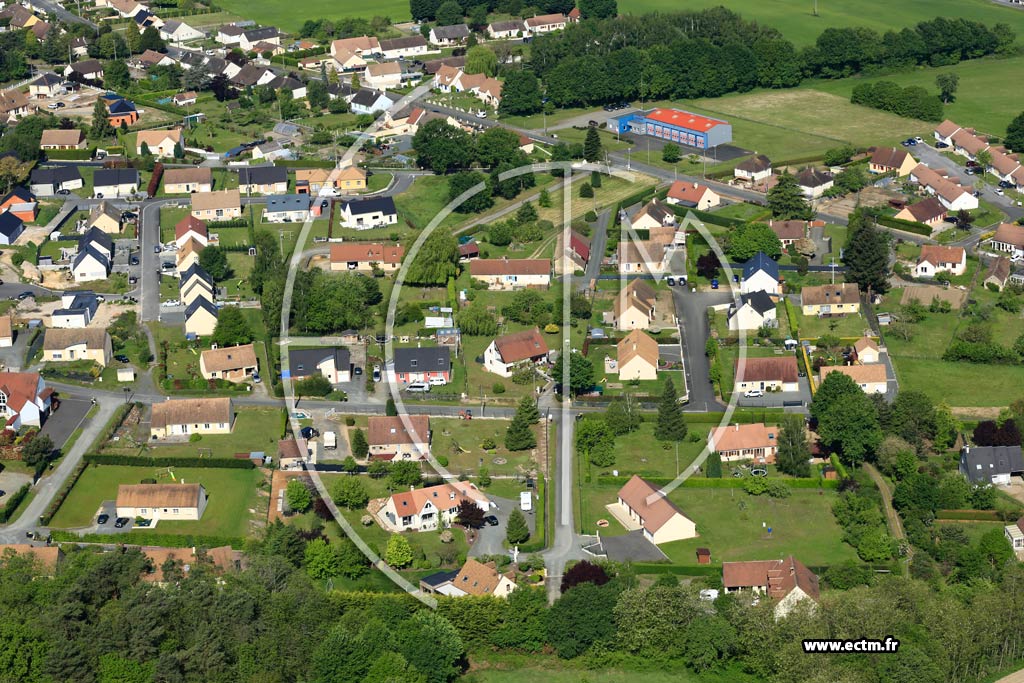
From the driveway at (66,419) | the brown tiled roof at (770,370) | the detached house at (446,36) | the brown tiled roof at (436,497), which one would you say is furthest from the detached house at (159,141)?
the brown tiled roof at (436,497)

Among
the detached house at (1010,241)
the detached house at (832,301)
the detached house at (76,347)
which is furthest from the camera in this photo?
the detached house at (1010,241)

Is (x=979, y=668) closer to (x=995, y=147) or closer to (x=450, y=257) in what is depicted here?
(x=450, y=257)

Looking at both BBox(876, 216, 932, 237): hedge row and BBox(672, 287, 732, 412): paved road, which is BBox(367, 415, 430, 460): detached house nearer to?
BBox(672, 287, 732, 412): paved road

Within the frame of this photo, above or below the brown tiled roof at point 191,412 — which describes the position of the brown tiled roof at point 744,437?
below

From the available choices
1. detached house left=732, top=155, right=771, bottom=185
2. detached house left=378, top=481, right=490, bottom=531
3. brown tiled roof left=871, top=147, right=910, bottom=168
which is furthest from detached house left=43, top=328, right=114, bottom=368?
brown tiled roof left=871, top=147, right=910, bottom=168

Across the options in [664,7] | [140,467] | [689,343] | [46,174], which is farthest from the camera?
[664,7]

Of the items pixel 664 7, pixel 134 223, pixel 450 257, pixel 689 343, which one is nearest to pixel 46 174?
pixel 134 223

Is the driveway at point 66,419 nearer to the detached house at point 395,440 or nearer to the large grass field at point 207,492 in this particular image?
the large grass field at point 207,492
